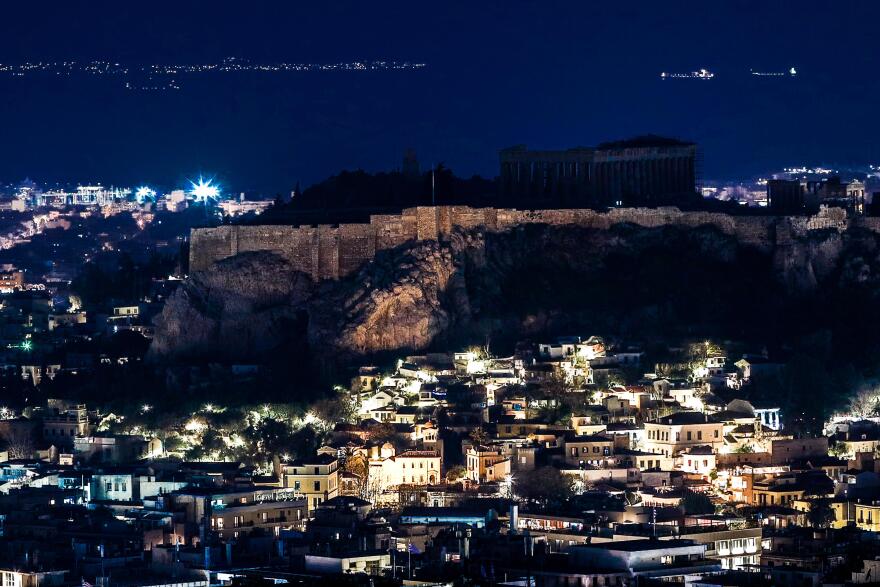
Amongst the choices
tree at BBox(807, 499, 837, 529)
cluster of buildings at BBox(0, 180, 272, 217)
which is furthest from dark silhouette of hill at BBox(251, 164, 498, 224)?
cluster of buildings at BBox(0, 180, 272, 217)

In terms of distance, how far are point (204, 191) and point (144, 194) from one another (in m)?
8.14

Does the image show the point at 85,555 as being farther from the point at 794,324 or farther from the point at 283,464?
the point at 794,324

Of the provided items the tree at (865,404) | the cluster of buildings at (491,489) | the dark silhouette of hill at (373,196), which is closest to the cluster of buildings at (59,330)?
the dark silhouette of hill at (373,196)

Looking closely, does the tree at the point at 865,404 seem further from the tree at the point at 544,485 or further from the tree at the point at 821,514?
the tree at the point at 821,514

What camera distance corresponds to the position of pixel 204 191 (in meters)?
160

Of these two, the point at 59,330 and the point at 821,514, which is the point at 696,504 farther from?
the point at 59,330

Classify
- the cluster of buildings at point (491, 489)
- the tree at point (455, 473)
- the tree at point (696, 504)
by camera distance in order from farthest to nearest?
the tree at point (455, 473), the tree at point (696, 504), the cluster of buildings at point (491, 489)

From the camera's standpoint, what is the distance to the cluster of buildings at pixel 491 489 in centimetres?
6825

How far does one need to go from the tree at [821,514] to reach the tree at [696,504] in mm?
1847

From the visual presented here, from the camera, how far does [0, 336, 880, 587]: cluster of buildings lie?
68.2 m

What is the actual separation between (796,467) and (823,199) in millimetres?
19272

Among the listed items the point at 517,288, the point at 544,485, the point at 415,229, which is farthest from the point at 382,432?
the point at 517,288

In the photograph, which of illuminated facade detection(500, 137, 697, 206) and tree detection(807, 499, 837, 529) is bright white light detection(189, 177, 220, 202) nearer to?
illuminated facade detection(500, 137, 697, 206)

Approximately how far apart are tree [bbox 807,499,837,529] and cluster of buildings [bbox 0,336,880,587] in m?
0.07
